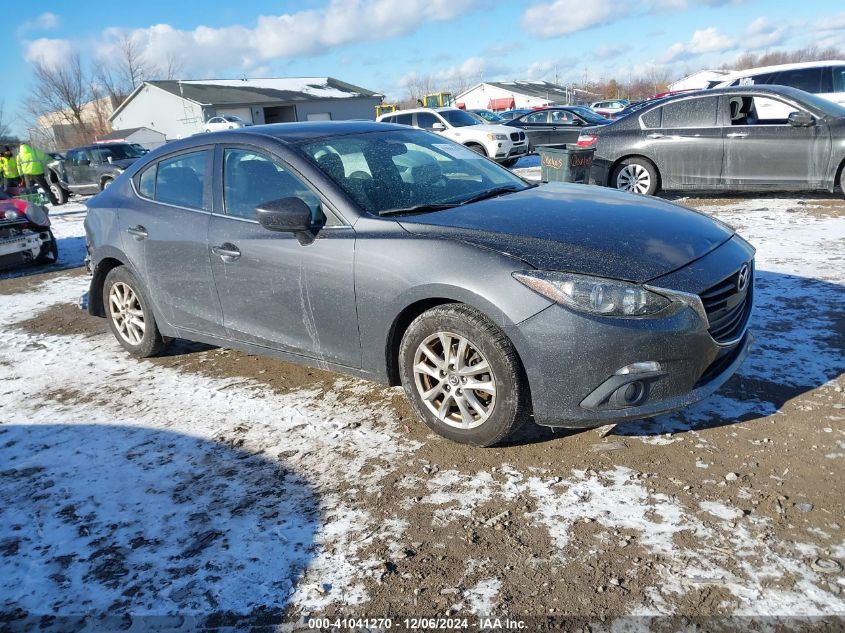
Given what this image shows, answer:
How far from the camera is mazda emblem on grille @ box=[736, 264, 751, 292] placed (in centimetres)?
344

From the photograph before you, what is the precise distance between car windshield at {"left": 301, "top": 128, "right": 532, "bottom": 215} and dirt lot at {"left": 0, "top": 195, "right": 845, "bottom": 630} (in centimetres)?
125

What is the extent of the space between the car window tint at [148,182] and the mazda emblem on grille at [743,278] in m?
3.95

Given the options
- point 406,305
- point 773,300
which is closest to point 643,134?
point 773,300

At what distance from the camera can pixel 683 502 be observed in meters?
2.90

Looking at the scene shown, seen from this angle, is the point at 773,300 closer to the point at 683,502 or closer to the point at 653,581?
the point at 683,502

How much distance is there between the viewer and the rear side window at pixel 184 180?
14.8 feet

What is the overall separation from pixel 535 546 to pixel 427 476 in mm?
745

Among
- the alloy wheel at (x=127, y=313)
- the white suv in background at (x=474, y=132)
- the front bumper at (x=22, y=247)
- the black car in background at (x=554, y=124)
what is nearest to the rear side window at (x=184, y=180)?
the alloy wheel at (x=127, y=313)

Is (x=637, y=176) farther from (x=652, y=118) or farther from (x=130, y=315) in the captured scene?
(x=130, y=315)

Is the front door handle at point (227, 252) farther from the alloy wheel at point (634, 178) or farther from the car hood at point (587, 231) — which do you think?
the alloy wheel at point (634, 178)

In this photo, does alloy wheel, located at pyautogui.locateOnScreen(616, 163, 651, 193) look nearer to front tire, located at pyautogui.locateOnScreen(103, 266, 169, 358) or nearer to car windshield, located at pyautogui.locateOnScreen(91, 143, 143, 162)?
front tire, located at pyautogui.locateOnScreen(103, 266, 169, 358)

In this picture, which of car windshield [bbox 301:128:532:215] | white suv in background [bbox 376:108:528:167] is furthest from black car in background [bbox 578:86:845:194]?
white suv in background [bbox 376:108:528:167]

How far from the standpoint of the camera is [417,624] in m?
2.34

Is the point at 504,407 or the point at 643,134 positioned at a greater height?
the point at 643,134
